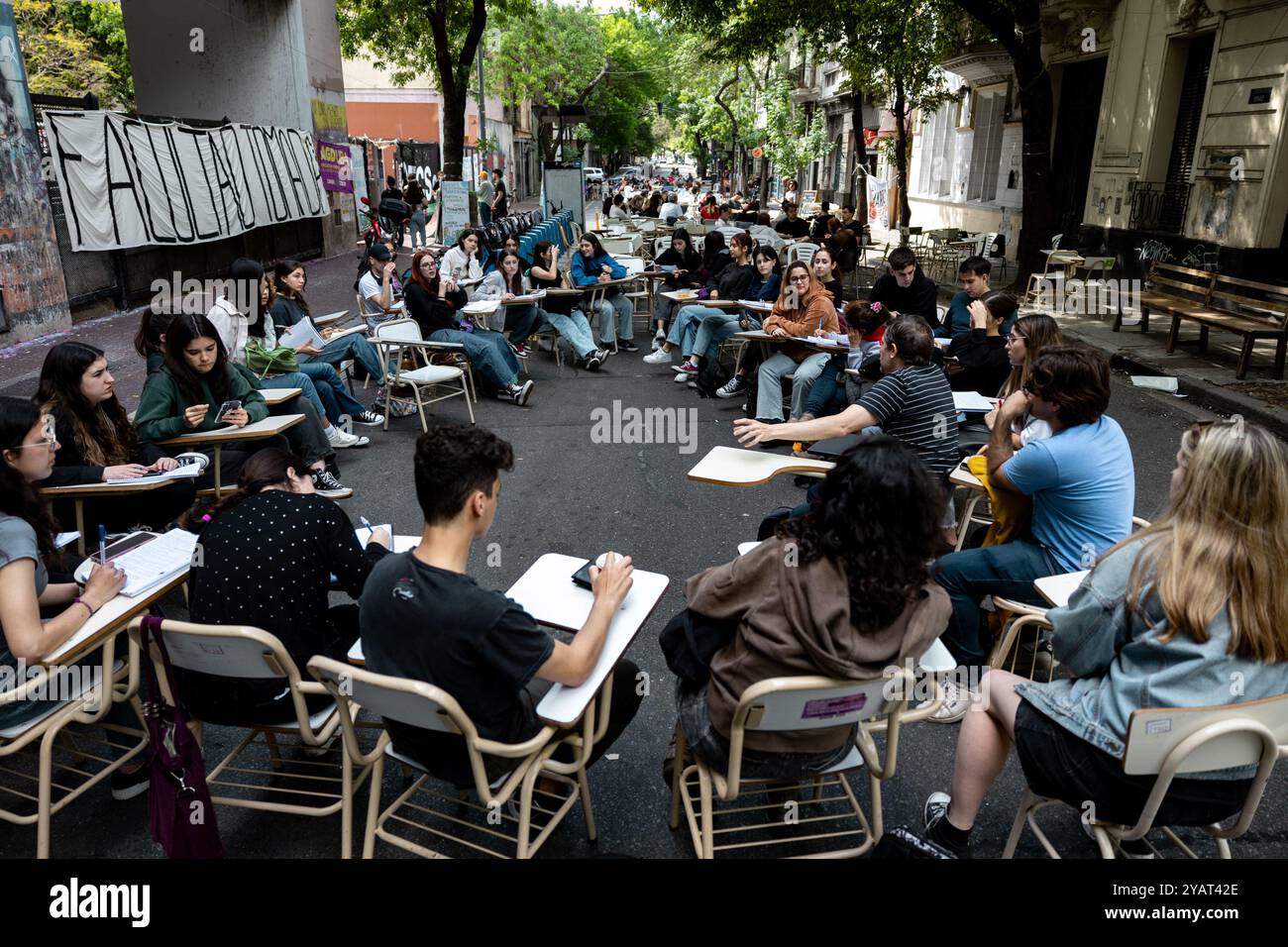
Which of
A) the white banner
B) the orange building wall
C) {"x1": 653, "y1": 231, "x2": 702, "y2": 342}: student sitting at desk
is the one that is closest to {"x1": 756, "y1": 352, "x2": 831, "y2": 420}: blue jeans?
{"x1": 653, "y1": 231, "x2": 702, "y2": 342}: student sitting at desk

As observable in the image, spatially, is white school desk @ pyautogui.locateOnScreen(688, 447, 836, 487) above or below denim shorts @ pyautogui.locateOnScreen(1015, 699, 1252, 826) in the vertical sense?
above

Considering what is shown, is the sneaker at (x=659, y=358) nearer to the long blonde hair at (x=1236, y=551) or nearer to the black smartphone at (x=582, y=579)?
the black smartphone at (x=582, y=579)

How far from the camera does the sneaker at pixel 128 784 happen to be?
2855mm

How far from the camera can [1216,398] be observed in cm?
778

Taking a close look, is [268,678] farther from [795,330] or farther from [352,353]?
[795,330]

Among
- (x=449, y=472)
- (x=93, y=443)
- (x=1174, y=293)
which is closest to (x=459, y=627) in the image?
(x=449, y=472)

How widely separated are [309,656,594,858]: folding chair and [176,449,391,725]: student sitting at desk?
31cm

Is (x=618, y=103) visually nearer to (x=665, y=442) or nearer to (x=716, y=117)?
(x=716, y=117)

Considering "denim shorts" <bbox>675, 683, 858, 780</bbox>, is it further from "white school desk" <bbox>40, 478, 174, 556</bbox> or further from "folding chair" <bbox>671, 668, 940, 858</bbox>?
"white school desk" <bbox>40, 478, 174, 556</bbox>

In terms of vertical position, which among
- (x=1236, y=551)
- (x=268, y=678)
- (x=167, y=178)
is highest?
(x=167, y=178)

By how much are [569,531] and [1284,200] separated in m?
10.6

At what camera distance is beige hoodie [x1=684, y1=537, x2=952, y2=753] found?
6.86 ft

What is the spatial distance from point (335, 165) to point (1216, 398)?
1674cm

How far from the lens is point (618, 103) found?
45.7m
